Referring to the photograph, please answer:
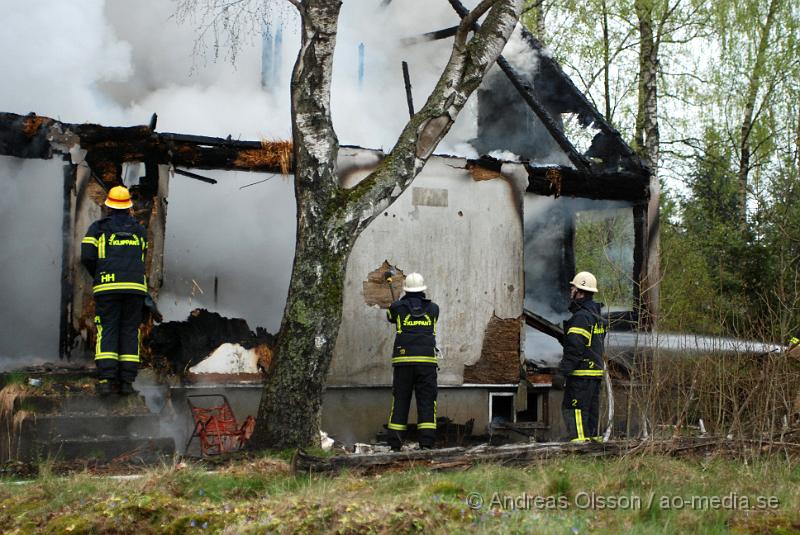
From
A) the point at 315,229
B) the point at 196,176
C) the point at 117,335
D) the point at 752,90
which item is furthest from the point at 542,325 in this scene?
the point at 752,90

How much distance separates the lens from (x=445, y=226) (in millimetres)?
10508

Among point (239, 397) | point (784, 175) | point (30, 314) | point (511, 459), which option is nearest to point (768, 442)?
point (511, 459)

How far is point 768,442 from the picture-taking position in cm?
704

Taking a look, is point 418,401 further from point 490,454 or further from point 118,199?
point 118,199

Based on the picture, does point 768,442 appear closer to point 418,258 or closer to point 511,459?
point 511,459

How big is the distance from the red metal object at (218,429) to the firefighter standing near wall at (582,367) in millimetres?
3006

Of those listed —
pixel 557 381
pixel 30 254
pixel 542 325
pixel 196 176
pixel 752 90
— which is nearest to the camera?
pixel 30 254

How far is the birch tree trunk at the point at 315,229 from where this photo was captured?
305 inches

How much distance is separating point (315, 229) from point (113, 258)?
6.36 feet

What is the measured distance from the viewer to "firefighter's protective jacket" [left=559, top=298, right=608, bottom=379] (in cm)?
856

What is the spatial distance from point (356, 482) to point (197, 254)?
479 centimetres

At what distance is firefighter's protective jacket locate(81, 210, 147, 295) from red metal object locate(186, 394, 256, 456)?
134cm

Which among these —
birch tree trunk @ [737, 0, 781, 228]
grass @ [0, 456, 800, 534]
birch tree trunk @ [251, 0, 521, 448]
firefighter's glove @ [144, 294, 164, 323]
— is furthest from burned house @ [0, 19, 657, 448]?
birch tree trunk @ [737, 0, 781, 228]

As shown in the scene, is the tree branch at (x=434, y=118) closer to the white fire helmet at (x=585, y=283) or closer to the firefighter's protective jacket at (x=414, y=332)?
the firefighter's protective jacket at (x=414, y=332)
